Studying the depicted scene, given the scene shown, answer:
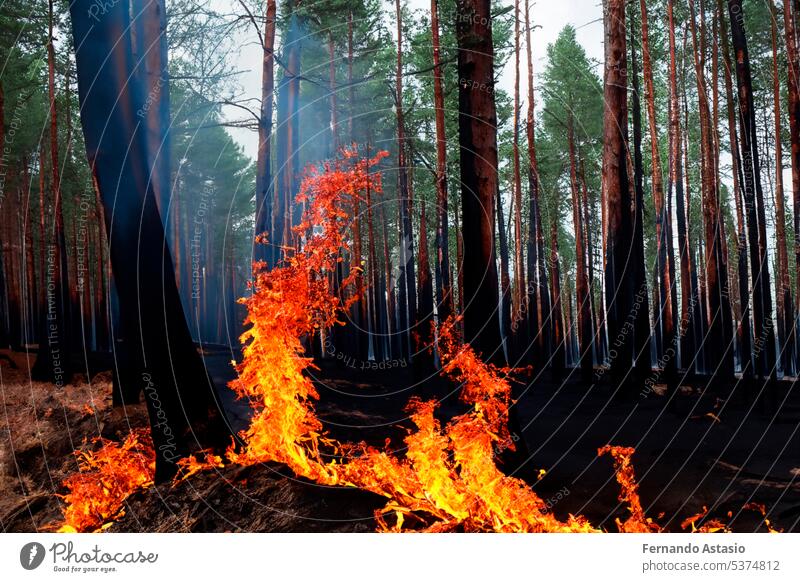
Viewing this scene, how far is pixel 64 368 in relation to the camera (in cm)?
516

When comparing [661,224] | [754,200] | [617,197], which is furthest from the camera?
[617,197]

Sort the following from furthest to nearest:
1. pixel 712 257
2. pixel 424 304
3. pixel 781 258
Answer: pixel 712 257
pixel 781 258
pixel 424 304

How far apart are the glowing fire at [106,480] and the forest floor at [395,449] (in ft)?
0.30

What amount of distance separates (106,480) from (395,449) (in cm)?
233

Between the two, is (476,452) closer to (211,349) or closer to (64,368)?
(211,349)

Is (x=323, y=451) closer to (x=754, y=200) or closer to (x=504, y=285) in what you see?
(x=504, y=285)

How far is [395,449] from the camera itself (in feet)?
15.8

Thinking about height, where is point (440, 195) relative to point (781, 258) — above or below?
above

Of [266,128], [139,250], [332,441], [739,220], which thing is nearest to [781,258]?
[739,220]

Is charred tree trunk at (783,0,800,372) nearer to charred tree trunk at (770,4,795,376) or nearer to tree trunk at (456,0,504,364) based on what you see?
charred tree trunk at (770,4,795,376)

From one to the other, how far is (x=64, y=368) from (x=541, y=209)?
15.9 feet

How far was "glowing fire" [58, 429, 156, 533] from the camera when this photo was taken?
4.67 meters

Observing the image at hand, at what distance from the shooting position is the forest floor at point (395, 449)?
457cm
